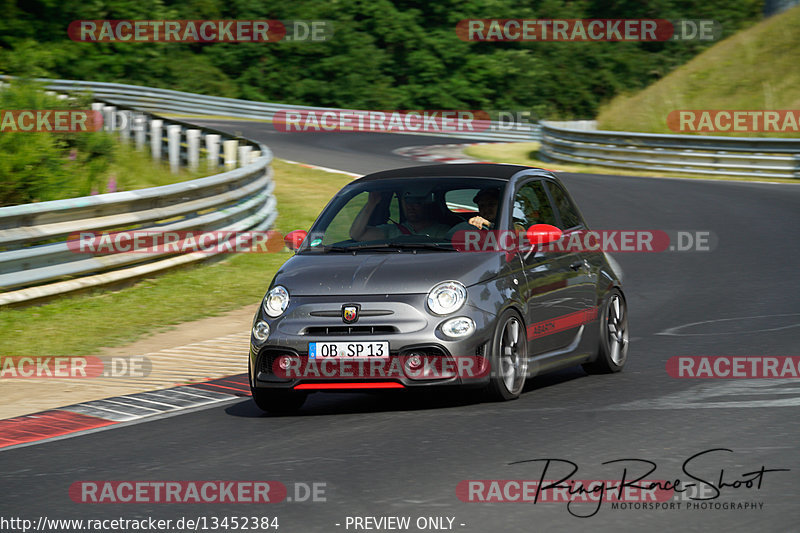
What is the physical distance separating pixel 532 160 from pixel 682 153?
205 inches

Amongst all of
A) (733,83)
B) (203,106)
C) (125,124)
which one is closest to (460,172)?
(125,124)

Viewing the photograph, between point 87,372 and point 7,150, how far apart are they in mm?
5876

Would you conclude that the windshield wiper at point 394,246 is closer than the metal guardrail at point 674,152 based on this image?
Yes

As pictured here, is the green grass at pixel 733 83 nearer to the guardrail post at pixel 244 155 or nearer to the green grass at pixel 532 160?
the green grass at pixel 532 160

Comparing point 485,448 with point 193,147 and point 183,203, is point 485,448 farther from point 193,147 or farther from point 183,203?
point 193,147

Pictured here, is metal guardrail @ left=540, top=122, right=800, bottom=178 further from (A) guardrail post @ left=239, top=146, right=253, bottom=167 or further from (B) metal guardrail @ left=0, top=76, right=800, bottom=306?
(A) guardrail post @ left=239, top=146, right=253, bottom=167

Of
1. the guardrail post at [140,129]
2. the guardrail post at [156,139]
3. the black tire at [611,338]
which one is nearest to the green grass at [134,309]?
the black tire at [611,338]

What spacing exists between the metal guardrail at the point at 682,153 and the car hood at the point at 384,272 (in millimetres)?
20430

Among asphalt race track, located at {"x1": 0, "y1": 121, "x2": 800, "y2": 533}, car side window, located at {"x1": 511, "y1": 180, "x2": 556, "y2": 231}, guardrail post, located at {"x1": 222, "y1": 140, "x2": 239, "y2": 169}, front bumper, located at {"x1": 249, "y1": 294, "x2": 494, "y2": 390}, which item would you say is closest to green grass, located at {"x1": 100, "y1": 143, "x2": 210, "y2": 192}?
guardrail post, located at {"x1": 222, "y1": 140, "x2": 239, "y2": 169}

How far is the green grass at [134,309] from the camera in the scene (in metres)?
11.0

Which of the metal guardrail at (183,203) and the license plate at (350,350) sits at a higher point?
the license plate at (350,350)

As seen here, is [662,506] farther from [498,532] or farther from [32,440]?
[32,440]

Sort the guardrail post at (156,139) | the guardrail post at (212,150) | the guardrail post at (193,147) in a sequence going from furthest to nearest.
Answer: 1. the guardrail post at (156,139)
2. the guardrail post at (193,147)
3. the guardrail post at (212,150)

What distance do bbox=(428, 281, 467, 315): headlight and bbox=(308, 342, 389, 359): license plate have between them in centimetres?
39
